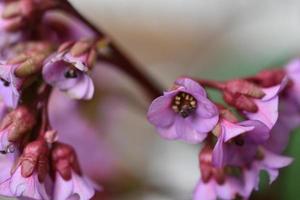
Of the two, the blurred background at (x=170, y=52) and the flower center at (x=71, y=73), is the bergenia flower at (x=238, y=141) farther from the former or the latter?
the blurred background at (x=170, y=52)

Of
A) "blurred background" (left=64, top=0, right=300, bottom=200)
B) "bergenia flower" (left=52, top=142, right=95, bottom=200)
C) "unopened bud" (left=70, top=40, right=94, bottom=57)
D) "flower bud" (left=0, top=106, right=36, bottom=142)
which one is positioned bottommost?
"blurred background" (left=64, top=0, right=300, bottom=200)

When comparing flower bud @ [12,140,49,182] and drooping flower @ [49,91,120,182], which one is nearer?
flower bud @ [12,140,49,182]

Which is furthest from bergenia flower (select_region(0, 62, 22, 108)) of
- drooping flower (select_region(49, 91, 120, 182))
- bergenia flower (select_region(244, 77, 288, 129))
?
drooping flower (select_region(49, 91, 120, 182))

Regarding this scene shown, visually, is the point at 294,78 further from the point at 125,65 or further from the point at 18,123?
the point at 18,123

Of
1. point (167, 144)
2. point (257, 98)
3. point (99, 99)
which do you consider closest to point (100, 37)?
point (257, 98)

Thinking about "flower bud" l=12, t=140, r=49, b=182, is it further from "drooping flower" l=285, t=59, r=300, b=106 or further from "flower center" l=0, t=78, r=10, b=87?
"drooping flower" l=285, t=59, r=300, b=106

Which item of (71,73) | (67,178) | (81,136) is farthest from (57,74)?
(81,136)

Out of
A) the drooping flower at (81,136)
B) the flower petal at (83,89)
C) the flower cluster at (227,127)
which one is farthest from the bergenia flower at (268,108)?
the drooping flower at (81,136)
